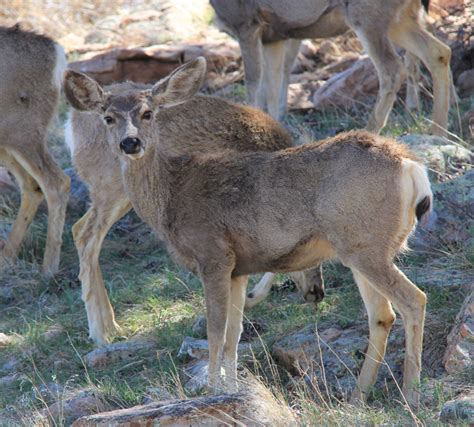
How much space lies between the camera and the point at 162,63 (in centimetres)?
1435

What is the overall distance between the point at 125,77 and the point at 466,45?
4.34 m

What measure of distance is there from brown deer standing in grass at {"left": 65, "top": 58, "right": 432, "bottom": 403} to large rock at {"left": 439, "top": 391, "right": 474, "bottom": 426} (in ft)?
2.12

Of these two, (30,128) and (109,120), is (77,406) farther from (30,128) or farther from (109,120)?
(30,128)

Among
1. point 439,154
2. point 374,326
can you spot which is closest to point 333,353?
point 374,326

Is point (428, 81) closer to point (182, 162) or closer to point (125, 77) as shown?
point (125, 77)

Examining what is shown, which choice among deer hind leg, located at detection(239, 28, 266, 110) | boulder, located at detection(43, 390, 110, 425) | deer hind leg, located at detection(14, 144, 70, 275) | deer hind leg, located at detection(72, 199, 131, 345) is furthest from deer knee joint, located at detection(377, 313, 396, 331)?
deer hind leg, located at detection(239, 28, 266, 110)

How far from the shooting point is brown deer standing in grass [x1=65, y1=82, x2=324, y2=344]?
860 cm

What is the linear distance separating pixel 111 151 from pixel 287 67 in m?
4.77

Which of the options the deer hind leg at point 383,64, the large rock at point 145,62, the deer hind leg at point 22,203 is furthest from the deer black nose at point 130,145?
the large rock at point 145,62

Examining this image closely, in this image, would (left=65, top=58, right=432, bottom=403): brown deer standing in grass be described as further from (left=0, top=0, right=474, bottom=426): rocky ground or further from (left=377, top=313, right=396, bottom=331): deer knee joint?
(left=0, top=0, right=474, bottom=426): rocky ground

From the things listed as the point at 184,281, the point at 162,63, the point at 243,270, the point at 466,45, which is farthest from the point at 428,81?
the point at 243,270

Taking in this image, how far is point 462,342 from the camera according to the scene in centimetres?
688

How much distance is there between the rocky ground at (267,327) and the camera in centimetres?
620

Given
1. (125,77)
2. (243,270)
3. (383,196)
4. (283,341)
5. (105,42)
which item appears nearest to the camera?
(383,196)
